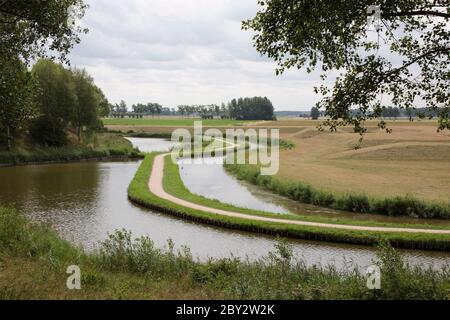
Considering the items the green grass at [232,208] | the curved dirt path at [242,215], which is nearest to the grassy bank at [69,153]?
the green grass at [232,208]

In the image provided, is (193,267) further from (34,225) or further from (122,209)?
(122,209)

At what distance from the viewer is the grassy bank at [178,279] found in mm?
10695

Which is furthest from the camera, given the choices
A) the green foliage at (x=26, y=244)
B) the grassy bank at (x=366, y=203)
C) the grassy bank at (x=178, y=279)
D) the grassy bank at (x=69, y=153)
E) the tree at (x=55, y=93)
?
the tree at (x=55, y=93)

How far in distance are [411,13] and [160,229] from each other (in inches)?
834

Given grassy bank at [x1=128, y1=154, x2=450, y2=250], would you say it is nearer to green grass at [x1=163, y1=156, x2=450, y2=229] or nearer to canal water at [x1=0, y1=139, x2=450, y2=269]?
canal water at [x1=0, y1=139, x2=450, y2=269]

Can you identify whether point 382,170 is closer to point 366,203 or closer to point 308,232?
point 366,203

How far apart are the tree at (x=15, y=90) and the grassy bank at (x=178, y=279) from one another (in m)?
6.74

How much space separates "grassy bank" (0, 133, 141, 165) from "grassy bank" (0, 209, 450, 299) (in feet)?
177

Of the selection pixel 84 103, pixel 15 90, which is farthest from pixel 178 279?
pixel 84 103

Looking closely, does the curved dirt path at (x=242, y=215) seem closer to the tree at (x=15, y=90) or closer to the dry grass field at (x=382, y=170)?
the dry grass field at (x=382, y=170)

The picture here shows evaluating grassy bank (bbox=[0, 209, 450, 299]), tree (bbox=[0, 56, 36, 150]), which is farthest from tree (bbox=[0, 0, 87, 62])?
grassy bank (bbox=[0, 209, 450, 299])

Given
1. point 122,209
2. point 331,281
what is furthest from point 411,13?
point 122,209

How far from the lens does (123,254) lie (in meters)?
16.9

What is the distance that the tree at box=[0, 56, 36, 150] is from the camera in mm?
20188
